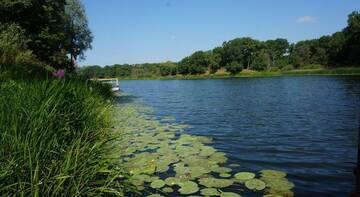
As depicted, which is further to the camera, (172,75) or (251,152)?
(172,75)

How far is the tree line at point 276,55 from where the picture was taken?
369 feet

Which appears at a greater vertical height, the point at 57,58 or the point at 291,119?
the point at 57,58

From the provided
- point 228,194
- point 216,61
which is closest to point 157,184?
point 228,194

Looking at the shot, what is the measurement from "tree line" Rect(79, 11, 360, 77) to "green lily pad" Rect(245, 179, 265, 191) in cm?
10486

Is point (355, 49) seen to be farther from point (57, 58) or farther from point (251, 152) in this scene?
point (251, 152)

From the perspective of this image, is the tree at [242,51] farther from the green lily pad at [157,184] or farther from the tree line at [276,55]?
the green lily pad at [157,184]

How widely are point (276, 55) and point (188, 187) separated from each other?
6650 inches

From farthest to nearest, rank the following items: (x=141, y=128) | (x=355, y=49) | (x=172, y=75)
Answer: (x=172, y=75) → (x=355, y=49) → (x=141, y=128)

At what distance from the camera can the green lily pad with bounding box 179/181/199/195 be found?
7.19 m

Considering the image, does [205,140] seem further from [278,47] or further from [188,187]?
[278,47]

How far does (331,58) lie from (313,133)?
117705 mm

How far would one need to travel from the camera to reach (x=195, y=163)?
933 centimetres

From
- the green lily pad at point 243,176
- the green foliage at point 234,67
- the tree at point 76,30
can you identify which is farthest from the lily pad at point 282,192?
the green foliage at point 234,67

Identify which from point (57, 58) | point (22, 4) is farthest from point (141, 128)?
point (57, 58)
